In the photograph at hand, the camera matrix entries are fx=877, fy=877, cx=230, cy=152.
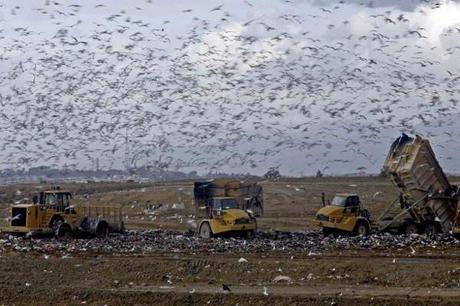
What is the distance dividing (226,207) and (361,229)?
5.50m

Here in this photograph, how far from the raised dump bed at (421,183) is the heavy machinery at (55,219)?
12488 mm

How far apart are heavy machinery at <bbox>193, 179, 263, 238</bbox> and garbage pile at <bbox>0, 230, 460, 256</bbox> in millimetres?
581

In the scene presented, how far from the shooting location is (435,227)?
34.8 meters

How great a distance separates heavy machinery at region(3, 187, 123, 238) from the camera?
3603cm

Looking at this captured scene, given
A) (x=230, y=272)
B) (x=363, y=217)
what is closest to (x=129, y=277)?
(x=230, y=272)

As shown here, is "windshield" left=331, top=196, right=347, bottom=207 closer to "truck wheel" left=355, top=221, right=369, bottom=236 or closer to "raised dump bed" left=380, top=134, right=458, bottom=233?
"truck wheel" left=355, top=221, right=369, bottom=236

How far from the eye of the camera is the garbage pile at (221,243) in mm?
30344

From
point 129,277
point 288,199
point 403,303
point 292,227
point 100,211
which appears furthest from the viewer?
point 288,199

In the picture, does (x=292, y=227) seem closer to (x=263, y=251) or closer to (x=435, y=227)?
(x=435, y=227)

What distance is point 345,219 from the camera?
3509 cm

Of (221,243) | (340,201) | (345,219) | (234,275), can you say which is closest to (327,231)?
(345,219)

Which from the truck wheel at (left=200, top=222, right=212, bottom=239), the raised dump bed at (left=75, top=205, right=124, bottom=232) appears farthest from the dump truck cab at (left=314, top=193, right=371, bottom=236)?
the raised dump bed at (left=75, top=205, right=124, bottom=232)

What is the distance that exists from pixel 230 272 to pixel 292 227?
65.1ft

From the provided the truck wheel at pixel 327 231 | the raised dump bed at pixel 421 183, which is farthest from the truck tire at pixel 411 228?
the truck wheel at pixel 327 231
